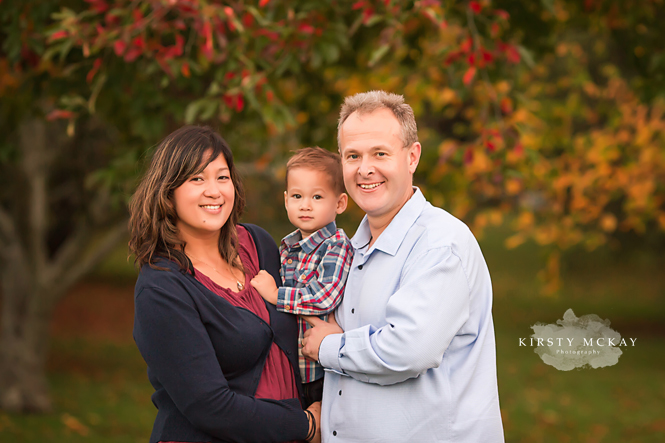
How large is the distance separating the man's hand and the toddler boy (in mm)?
41

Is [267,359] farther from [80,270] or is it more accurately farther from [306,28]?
[80,270]

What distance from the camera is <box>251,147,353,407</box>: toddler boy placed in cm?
250

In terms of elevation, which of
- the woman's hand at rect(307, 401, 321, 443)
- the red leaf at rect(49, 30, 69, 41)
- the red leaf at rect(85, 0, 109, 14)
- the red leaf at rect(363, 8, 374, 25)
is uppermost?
the red leaf at rect(85, 0, 109, 14)

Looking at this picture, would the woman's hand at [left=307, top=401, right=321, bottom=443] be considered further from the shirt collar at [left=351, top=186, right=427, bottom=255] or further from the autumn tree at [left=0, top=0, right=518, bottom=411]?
the autumn tree at [left=0, top=0, right=518, bottom=411]

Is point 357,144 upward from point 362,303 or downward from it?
upward

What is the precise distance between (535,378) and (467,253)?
8.60m

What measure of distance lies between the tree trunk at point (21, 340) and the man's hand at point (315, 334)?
5.98 metres

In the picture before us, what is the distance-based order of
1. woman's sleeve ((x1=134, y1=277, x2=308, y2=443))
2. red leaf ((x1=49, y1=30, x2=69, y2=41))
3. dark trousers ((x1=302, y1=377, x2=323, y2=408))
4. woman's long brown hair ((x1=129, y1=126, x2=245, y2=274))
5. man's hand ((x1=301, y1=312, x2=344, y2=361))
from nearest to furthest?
woman's sleeve ((x1=134, y1=277, x2=308, y2=443)) → woman's long brown hair ((x1=129, y1=126, x2=245, y2=274)) → man's hand ((x1=301, y1=312, x2=344, y2=361)) → dark trousers ((x1=302, y1=377, x2=323, y2=408)) → red leaf ((x1=49, y1=30, x2=69, y2=41))

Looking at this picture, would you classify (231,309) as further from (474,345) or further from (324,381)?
(474,345)

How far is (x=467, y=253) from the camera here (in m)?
2.24

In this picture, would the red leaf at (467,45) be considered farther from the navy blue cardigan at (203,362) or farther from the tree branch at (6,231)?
the tree branch at (6,231)

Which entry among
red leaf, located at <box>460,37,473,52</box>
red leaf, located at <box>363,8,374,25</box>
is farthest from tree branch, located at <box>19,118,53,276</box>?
red leaf, located at <box>460,37,473,52</box>

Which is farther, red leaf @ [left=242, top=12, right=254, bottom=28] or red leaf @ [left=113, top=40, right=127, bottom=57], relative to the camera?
red leaf @ [left=242, top=12, right=254, bottom=28]

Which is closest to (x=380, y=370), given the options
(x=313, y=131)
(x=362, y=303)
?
(x=362, y=303)
